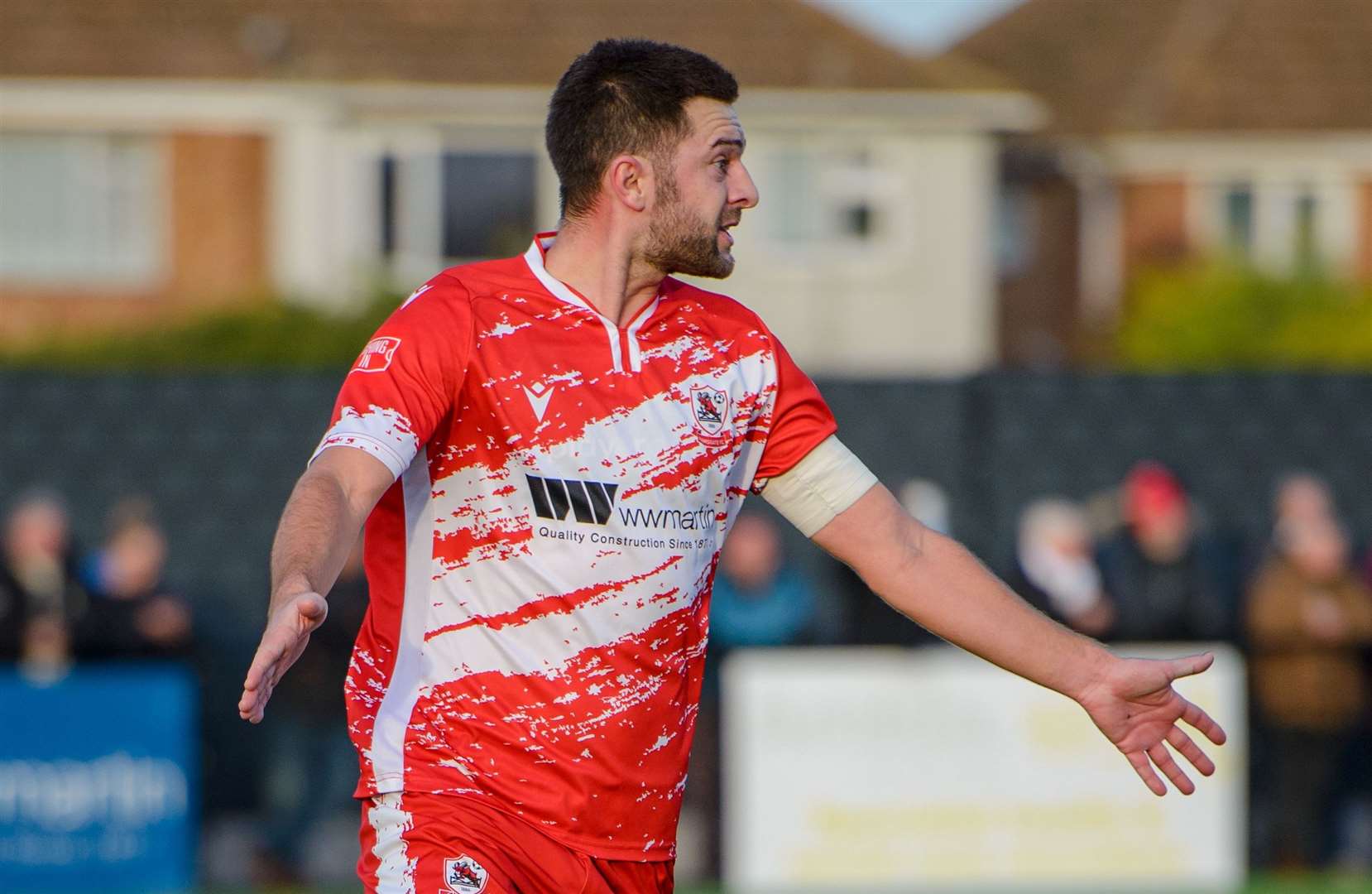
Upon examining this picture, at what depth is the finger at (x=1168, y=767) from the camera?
3799 mm

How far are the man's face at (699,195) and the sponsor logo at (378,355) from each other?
53 cm

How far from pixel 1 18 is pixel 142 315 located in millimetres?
3809

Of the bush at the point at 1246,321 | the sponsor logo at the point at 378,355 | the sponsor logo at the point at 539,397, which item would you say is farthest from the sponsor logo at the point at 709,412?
the bush at the point at 1246,321

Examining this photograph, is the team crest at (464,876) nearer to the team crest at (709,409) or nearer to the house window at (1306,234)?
the team crest at (709,409)

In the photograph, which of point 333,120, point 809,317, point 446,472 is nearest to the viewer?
point 446,472

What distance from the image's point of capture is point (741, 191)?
381 centimetres

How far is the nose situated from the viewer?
3.81 meters

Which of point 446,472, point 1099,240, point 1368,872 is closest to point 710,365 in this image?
point 446,472

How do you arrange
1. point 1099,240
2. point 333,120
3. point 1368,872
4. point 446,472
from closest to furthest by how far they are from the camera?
point 446,472, point 1368,872, point 333,120, point 1099,240

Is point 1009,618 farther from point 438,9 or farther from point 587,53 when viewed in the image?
point 438,9

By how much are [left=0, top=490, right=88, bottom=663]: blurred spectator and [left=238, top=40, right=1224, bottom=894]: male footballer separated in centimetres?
680

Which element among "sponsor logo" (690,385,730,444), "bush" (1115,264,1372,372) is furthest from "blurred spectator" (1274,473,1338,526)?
"bush" (1115,264,1372,372)

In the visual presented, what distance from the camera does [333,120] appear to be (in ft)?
76.8

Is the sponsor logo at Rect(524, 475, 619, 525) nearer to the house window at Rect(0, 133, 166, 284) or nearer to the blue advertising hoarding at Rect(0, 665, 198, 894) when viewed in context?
the blue advertising hoarding at Rect(0, 665, 198, 894)
